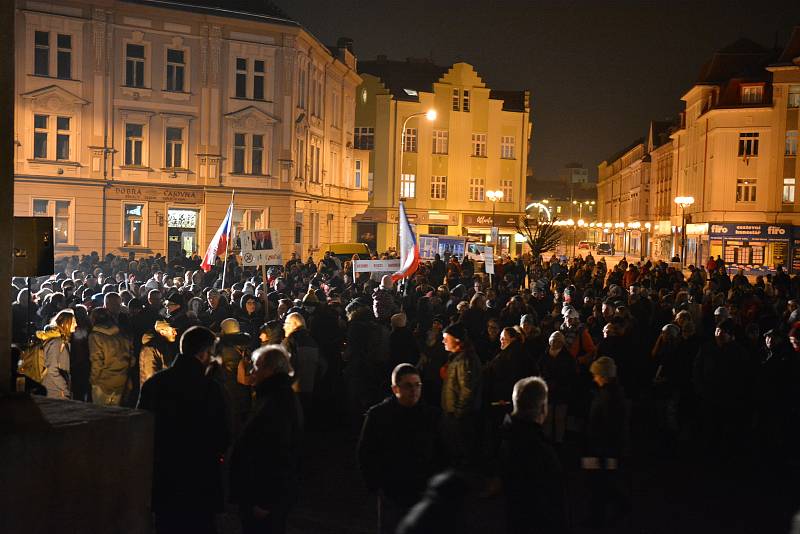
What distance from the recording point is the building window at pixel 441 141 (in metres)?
64.4

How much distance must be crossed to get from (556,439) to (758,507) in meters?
2.47

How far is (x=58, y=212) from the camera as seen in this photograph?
36.7 meters

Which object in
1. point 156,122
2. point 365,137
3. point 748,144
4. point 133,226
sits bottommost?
point 133,226

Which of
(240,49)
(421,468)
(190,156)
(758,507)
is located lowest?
(758,507)

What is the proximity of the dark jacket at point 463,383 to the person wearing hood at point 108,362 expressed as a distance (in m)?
3.66

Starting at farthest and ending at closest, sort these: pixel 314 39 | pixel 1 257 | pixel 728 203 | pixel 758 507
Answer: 1. pixel 728 203
2. pixel 314 39
3. pixel 758 507
4. pixel 1 257

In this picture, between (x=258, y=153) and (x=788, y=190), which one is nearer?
(x=258, y=153)

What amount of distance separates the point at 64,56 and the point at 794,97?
135ft

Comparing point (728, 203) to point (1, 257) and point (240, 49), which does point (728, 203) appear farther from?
point (1, 257)

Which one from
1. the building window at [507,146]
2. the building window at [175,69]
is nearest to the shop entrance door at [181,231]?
the building window at [175,69]

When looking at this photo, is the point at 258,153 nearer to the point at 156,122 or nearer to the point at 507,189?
the point at 156,122

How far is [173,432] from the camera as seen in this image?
5.86 meters

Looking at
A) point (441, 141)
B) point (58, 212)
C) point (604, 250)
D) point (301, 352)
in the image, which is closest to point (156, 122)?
point (58, 212)

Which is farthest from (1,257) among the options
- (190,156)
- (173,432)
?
(190,156)
